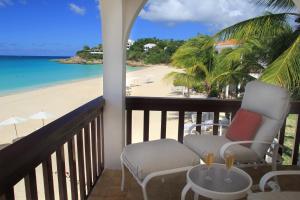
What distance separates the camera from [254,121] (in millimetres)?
2346

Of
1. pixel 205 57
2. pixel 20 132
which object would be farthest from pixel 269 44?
pixel 20 132

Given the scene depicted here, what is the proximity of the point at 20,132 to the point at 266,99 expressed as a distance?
11.5 m

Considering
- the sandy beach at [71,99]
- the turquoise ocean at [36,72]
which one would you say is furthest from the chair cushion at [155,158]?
the turquoise ocean at [36,72]

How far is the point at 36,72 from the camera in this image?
63.7ft

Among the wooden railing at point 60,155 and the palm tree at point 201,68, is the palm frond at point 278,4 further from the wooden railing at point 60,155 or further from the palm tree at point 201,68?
the wooden railing at point 60,155

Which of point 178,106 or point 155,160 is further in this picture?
point 178,106

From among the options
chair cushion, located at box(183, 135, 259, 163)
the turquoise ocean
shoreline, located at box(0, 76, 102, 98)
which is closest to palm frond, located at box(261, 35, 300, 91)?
chair cushion, located at box(183, 135, 259, 163)

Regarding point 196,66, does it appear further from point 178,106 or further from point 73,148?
point 73,148

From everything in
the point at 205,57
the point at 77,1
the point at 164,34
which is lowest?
the point at 205,57

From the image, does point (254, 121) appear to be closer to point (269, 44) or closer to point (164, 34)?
point (269, 44)

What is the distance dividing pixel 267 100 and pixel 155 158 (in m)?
1.20

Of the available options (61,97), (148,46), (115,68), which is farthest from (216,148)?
(61,97)

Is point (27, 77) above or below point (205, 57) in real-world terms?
below

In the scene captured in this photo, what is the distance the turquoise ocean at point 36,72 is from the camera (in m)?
17.5
